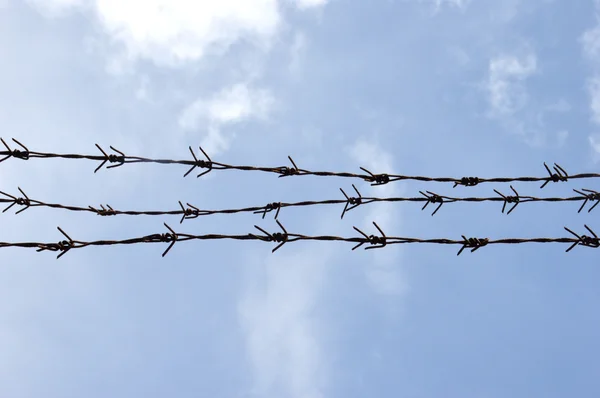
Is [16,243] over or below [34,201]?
below

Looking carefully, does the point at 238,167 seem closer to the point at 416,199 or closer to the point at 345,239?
the point at 345,239

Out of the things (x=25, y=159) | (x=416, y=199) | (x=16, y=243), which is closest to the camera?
(x=16, y=243)

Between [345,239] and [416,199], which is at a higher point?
[416,199]

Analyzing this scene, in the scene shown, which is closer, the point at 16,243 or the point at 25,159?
the point at 16,243

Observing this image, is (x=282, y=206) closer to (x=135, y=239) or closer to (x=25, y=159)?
(x=135, y=239)

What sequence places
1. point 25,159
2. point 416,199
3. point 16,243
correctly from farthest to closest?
point 416,199 → point 25,159 → point 16,243

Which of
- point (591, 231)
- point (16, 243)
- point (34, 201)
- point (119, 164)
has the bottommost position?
point (16, 243)

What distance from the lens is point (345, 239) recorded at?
17.7 feet

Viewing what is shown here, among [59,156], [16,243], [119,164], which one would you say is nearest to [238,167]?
[119,164]

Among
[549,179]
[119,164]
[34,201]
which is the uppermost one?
[549,179]

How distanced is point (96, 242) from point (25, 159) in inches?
35.1

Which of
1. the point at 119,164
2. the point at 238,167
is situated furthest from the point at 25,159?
the point at 238,167

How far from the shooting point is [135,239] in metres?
5.24

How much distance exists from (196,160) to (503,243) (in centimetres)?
247
